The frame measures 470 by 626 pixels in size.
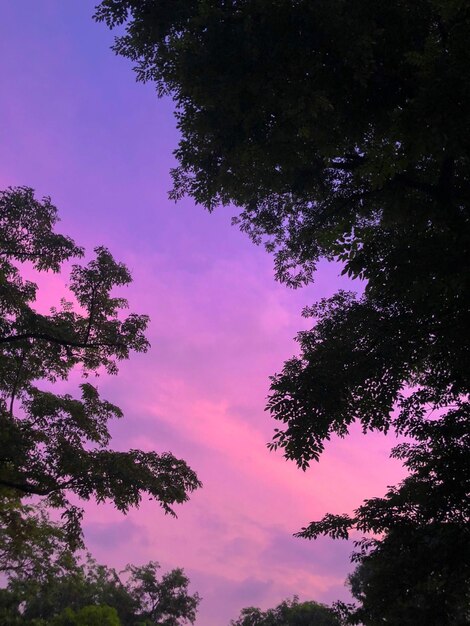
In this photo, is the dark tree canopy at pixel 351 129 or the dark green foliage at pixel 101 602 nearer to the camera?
the dark tree canopy at pixel 351 129

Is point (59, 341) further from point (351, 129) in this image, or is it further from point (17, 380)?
point (351, 129)

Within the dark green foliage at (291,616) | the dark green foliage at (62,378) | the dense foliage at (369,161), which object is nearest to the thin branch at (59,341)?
the dark green foliage at (62,378)

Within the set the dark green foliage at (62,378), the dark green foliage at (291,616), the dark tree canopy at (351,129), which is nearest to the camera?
the dark tree canopy at (351,129)

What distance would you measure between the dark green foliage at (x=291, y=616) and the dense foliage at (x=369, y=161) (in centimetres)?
4293

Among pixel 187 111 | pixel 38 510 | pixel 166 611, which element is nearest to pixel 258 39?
pixel 187 111

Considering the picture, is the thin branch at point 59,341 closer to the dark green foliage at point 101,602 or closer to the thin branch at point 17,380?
the thin branch at point 17,380

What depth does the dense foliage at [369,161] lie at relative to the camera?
20.5ft

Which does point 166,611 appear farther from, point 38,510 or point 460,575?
point 460,575

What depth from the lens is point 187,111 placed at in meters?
8.37

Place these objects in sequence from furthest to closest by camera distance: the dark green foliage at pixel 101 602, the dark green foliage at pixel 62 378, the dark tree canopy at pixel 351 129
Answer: the dark green foliage at pixel 101 602 < the dark green foliage at pixel 62 378 < the dark tree canopy at pixel 351 129

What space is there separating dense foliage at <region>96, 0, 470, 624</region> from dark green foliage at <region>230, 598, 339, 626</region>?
42931 millimetres

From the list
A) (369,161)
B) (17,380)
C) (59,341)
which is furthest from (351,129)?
(17,380)

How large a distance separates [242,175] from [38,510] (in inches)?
749

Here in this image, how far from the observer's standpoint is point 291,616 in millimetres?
49281
